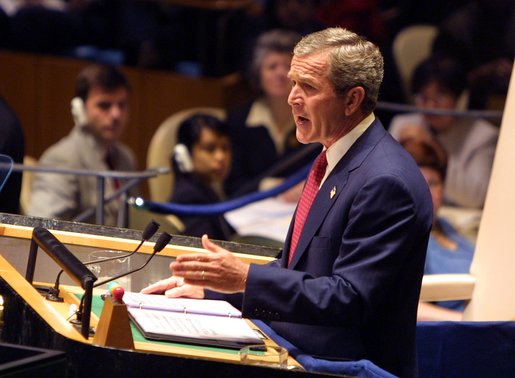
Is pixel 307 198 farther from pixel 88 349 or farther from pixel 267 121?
pixel 267 121

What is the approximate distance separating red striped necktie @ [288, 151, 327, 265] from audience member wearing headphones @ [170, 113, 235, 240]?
271 centimetres

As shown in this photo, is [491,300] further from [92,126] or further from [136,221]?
[92,126]

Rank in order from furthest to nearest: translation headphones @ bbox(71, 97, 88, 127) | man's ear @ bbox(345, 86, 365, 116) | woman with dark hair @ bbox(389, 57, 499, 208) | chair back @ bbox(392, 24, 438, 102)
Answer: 1. chair back @ bbox(392, 24, 438, 102)
2. woman with dark hair @ bbox(389, 57, 499, 208)
3. translation headphones @ bbox(71, 97, 88, 127)
4. man's ear @ bbox(345, 86, 365, 116)

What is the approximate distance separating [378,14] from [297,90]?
4.52 metres

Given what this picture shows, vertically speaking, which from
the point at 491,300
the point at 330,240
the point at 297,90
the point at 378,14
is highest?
the point at 378,14

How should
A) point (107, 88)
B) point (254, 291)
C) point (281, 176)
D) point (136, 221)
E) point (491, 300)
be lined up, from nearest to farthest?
1. point (254, 291)
2. point (491, 300)
3. point (136, 221)
4. point (107, 88)
5. point (281, 176)

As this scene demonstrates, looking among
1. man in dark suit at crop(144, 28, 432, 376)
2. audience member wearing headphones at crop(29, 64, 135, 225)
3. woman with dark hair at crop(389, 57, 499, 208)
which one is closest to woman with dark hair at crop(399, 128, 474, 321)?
woman with dark hair at crop(389, 57, 499, 208)

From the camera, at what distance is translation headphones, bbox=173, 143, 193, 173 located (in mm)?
5273

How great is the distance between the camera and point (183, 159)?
5273mm

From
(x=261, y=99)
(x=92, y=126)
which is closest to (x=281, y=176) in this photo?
(x=261, y=99)

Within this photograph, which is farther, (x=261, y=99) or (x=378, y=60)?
(x=261, y=99)

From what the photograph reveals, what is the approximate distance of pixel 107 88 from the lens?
17.5 ft

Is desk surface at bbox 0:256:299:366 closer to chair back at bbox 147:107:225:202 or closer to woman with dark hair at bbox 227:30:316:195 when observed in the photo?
chair back at bbox 147:107:225:202

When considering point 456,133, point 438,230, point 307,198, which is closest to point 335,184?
point 307,198
